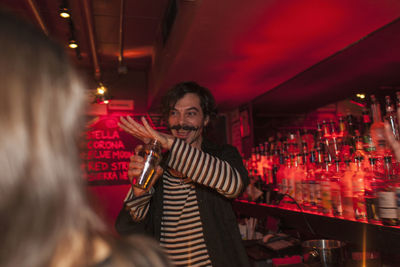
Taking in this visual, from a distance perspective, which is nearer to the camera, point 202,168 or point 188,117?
point 202,168

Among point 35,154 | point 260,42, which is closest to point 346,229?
point 260,42

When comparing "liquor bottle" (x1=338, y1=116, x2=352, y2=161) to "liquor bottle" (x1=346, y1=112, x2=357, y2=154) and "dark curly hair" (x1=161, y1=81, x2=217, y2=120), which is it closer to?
"liquor bottle" (x1=346, y1=112, x2=357, y2=154)

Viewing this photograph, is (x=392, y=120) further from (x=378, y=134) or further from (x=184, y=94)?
(x=184, y=94)

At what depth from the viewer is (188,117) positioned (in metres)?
1.55

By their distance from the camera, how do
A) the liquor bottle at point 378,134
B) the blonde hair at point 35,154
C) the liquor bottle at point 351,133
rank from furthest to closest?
1. the liquor bottle at point 351,133
2. the liquor bottle at point 378,134
3. the blonde hair at point 35,154

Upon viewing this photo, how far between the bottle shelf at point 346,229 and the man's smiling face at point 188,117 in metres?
0.75

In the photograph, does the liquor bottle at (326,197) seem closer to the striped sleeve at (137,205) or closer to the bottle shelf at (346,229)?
the bottle shelf at (346,229)

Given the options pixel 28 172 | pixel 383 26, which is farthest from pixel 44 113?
pixel 383 26

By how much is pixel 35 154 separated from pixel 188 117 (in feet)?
3.98

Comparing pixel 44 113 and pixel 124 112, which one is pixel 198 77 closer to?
pixel 124 112

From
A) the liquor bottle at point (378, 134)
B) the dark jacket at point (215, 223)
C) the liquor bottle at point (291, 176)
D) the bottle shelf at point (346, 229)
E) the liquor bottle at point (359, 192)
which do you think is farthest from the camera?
the liquor bottle at point (291, 176)

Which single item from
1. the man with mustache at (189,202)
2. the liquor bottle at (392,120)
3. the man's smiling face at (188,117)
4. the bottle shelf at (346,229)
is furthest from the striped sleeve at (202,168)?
the liquor bottle at (392,120)

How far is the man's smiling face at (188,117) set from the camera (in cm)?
153

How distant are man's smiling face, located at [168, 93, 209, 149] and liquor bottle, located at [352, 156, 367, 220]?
799 mm
